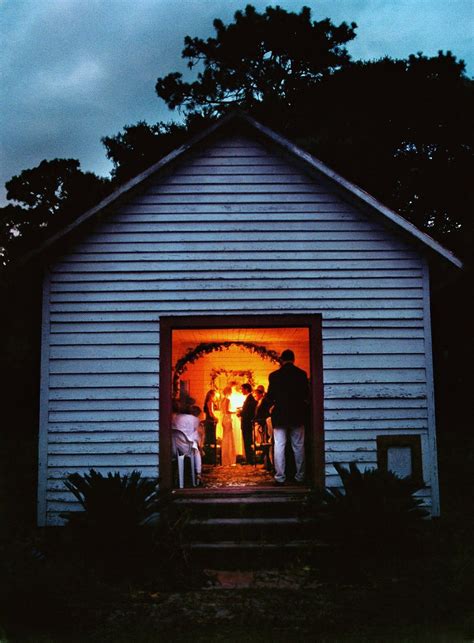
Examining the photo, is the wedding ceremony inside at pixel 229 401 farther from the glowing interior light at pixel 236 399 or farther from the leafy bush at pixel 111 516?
the leafy bush at pixel 111 516

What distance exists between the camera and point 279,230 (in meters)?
10.4

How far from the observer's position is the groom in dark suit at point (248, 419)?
15.5 meters

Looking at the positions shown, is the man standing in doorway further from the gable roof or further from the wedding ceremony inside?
the gable roof

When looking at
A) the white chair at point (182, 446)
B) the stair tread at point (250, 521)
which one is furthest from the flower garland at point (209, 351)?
the stair tread at point (250, 521)

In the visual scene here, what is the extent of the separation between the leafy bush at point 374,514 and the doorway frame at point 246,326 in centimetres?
148

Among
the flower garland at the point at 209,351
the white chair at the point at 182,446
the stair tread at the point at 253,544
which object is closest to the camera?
the stair tread at the point at 253,544

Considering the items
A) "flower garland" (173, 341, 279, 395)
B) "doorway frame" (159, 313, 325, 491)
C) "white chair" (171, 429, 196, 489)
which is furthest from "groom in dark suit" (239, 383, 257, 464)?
"doorway frame" (159, 313, 325, 491)

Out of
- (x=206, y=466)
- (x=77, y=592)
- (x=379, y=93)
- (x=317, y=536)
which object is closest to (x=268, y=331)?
(x=206, y=466)

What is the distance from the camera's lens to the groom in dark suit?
611 inches

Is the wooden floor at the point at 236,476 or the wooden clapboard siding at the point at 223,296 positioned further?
the wooden floor at the point at 236,476

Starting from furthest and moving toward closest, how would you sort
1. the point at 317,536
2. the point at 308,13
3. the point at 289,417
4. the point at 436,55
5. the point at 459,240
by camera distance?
1. the point at 436,55
2. the point at 308,13
3. the point at 459,240
4. the point at 289,417
5. the point at 317,536

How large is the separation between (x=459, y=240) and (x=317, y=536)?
12985 mm

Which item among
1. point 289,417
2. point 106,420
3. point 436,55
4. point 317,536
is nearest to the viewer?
point 317,536

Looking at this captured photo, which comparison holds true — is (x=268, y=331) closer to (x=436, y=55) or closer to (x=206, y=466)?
(x=206, y=466)
